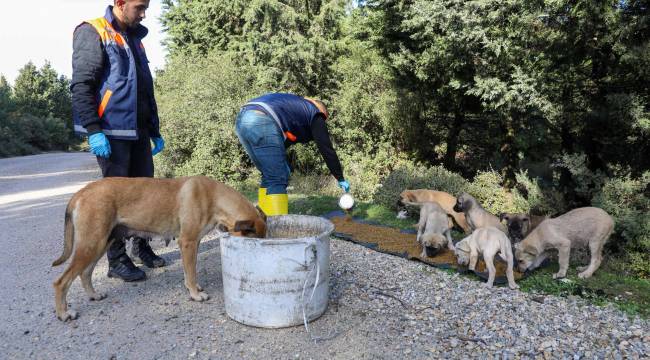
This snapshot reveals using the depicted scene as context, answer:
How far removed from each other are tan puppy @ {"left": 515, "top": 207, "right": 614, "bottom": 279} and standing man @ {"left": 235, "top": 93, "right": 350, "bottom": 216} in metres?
2.58

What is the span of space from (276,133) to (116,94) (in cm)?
178

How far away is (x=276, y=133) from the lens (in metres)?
5.00

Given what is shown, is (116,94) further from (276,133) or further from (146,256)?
(146,256)

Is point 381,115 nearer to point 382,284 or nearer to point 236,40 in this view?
point 236,40

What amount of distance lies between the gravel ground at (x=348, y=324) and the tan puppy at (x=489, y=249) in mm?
250

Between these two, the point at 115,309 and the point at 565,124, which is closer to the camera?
the point at 115,309

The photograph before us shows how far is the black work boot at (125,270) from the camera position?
4.64 m

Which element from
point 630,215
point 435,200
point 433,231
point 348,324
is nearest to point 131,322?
point 348,324

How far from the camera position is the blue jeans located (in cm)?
496

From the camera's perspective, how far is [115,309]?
3996 millimetres

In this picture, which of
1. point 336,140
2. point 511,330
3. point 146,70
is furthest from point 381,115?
point 511,330

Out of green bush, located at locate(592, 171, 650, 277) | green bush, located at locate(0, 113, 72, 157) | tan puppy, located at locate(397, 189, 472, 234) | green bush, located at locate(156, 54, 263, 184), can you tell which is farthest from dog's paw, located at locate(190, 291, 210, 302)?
green bush, located at locate(0, 113, 72, 157)

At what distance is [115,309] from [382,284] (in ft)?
9.08

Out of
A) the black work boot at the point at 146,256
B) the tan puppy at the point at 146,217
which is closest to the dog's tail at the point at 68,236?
the tan puppy at the point at 146,217
